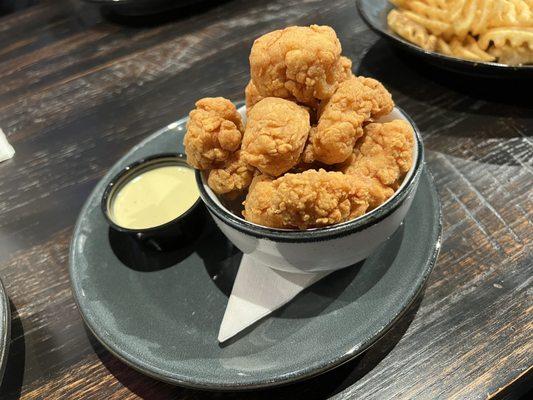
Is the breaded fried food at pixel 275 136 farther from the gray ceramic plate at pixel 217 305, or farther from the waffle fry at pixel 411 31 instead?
the waffle fry at pixel 411 31

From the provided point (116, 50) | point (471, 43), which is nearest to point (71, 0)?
point (116, 50)

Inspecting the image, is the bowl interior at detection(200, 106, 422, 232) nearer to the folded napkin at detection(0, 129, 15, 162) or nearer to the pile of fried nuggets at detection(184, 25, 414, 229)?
the pile of fried nuggets at detection(184, 25, 414, 229)

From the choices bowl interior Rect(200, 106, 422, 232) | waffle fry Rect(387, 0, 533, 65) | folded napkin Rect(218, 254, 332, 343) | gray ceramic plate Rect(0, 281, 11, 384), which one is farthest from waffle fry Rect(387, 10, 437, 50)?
gray ceramic plate Rect(0, 281, 11, 384)

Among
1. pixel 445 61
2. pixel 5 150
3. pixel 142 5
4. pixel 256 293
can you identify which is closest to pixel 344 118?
pixel 256 293

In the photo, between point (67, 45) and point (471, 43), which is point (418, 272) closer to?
point (471, 43)

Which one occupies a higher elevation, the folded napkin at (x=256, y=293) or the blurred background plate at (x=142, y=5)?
the blurred background plate at (x=142, y=5)

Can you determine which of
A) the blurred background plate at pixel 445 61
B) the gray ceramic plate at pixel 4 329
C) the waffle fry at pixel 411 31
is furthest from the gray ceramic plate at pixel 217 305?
the waffle fry at pixel 411 31
